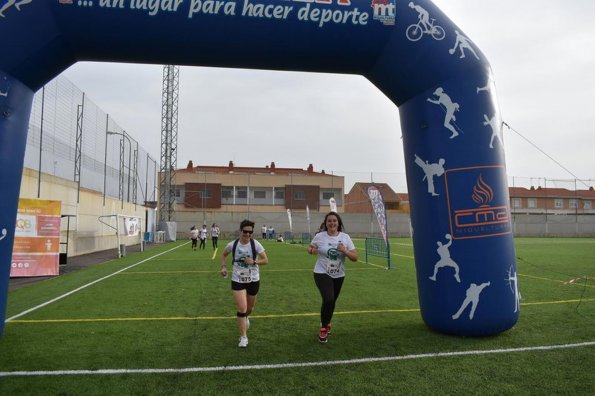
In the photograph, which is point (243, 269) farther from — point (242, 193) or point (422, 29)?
point (242, 193)

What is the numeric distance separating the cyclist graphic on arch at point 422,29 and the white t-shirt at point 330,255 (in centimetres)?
305

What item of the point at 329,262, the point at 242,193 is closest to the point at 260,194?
the point at 242,193

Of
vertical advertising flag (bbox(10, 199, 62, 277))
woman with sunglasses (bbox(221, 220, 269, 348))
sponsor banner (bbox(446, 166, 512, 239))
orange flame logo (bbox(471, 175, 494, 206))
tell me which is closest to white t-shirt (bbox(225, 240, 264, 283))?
woman with sunglasses (bbox(221, 220, 269, 348))

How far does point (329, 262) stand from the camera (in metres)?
5.91

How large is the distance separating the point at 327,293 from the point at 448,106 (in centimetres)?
316

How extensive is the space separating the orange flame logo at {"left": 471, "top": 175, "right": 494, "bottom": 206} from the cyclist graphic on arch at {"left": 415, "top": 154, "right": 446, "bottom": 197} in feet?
1.67

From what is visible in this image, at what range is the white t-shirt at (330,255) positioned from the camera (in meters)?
5.91

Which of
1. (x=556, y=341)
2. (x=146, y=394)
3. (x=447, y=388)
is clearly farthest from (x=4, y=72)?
(x=556, y=341)

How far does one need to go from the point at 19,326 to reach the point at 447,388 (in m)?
6.30

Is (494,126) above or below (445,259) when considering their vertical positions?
above

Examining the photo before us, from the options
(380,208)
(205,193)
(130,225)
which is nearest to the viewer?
(380,208)

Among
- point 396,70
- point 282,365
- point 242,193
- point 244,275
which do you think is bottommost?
point 282,365

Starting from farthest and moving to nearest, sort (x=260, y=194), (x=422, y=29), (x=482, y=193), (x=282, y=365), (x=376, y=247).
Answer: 1. (x=260, y=194)
2. (x=376, y=247)
3. (x=422, y=29)
4. (x=482, y=193)
5. (x=282, y=365)

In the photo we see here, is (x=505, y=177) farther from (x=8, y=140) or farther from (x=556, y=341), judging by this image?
(x=8, y=140)
